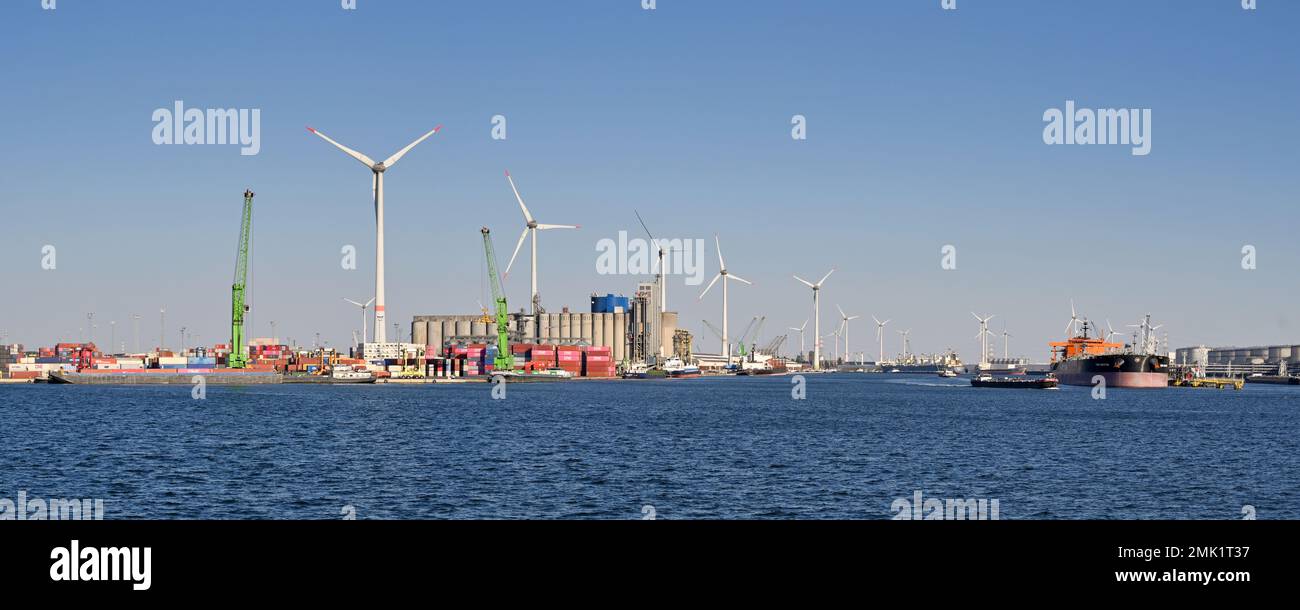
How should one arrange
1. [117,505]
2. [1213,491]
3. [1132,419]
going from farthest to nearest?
1. [1132,419]
2. [1213,491]
3. [117,505]

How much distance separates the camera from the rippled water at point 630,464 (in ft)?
171

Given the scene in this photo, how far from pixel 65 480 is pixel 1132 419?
4336 inches

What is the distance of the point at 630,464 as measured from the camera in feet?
230

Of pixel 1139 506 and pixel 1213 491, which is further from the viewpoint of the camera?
pixel 1213 491

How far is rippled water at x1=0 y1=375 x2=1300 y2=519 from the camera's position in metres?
52.0

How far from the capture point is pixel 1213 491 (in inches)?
2394
